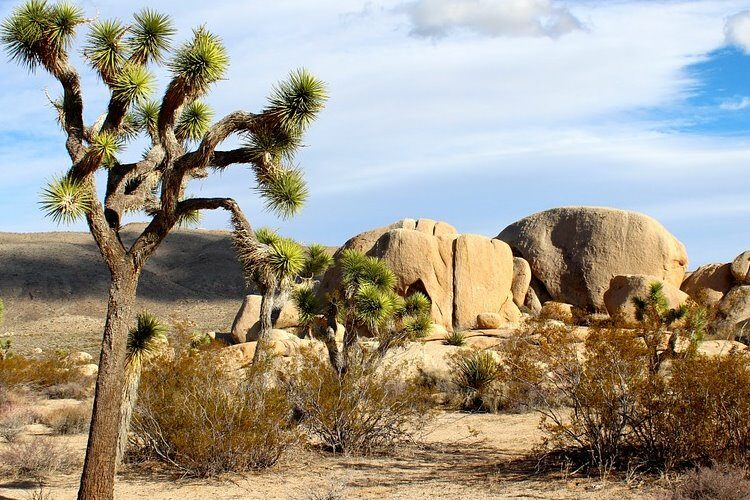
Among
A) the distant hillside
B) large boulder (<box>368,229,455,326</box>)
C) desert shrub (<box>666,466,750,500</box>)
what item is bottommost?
desert shrub (<box>666,466,750,500</box>)

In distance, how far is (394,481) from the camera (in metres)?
11.3

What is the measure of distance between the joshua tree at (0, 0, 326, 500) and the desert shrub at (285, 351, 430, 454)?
257cm

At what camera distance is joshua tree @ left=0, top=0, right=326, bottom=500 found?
962 cm

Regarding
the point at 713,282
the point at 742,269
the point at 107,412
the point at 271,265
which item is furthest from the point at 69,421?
the point at 742,269

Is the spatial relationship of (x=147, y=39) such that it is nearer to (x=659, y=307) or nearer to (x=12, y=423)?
(x=12, y=423)

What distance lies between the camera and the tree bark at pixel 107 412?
376 inches

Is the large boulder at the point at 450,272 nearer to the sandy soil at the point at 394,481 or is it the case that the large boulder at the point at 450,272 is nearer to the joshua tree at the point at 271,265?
the sandy soil at the point at 394,481

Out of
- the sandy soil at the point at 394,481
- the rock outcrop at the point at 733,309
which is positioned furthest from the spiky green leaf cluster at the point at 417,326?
the rock outcrop at the point at 733,309

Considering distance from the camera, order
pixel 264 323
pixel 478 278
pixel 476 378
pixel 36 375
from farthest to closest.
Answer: pixel 478 278, pixel 36 375, pixel 476 378, pixel 264 323

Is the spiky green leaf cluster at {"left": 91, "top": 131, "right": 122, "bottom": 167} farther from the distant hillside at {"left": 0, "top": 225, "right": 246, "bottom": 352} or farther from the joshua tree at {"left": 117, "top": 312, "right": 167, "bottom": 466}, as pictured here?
the distant hillside at {"left": 0, "top": 225, "right": 246, "bottom": 352}

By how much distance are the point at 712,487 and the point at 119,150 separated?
320 inches

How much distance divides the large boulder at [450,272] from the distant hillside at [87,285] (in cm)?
2022

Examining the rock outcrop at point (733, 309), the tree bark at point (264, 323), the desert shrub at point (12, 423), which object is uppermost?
the rock outcrop at point (733, 309)

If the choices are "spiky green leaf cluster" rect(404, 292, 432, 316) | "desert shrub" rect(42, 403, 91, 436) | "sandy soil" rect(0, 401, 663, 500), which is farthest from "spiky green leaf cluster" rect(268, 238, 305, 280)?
"spiky green leaf cluster" rect(404, 292, 432, 316)
